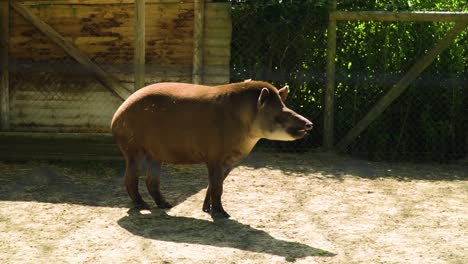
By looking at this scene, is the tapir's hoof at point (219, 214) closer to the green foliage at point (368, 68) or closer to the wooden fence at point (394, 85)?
the green foliage at point (368, 68)

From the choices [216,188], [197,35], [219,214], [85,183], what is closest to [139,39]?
[197,35]

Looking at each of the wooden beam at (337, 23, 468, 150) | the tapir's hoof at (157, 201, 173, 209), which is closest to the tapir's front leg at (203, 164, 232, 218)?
the tapir's hoof at (157, 201, 173, 209)

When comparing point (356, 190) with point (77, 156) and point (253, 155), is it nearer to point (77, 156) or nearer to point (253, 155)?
point (253, 155)

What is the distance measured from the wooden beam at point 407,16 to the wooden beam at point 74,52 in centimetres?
318

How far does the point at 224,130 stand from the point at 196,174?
222cm

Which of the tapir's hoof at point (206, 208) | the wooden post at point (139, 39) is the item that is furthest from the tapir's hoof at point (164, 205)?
the wooden post at point (139, 39)

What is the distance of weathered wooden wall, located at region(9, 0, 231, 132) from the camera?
902cm

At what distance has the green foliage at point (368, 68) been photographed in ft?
30.1

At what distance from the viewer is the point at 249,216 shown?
19.9ft

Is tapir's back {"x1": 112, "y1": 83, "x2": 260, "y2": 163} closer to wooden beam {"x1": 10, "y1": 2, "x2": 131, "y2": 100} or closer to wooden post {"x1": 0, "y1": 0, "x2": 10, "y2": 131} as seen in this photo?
wooden beam {"x1": 10, "y1": 2, "x2": 131, "y2": 100}

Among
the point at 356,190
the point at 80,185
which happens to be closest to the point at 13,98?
the point at 80,185

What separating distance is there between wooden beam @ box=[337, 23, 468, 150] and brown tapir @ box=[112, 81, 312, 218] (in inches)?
132

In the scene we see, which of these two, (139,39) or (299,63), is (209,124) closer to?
(139,39)

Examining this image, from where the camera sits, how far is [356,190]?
24.0 ft
